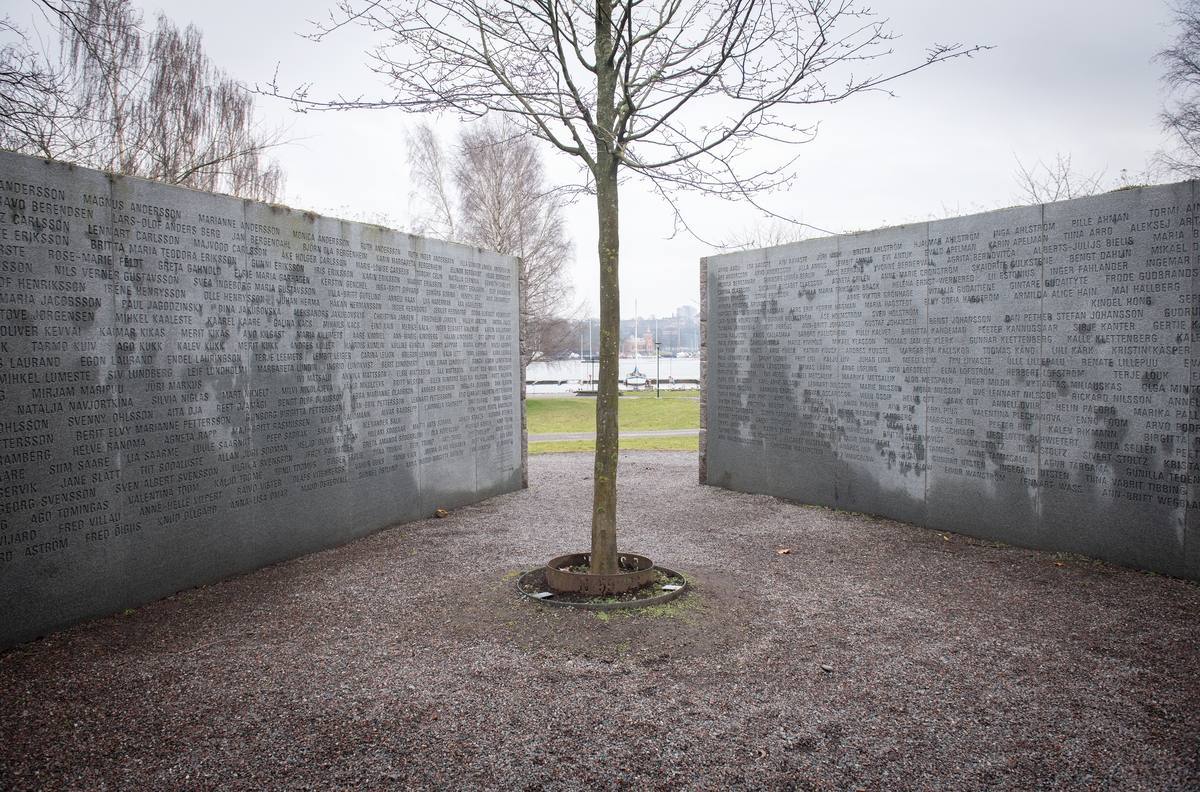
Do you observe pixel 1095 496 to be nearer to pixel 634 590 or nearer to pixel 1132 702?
pixel 1132 702

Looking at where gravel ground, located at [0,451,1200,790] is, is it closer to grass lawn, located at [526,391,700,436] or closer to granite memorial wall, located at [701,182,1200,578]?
granite memorial wall, located at [701,182,1200,578]

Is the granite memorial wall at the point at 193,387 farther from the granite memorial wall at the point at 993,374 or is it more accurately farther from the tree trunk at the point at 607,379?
the granite memorial wall at the point at 993,374

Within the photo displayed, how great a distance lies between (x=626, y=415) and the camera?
2370 cm

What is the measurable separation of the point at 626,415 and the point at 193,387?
18540mm

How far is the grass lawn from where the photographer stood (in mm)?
20172

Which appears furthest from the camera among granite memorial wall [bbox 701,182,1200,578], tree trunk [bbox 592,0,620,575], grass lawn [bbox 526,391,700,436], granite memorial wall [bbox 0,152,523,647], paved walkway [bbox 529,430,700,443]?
grass lawn [bbox 526,391,700,436]

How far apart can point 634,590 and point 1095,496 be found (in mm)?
4560

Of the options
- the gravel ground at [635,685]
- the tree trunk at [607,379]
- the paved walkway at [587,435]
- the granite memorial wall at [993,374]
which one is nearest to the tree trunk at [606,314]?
the tree trunk at [607,379]

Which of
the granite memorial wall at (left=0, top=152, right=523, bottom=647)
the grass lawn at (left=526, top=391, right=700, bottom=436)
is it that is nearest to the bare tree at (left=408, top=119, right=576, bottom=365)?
the grass lawn at (left=526, top=391, right=700, bottom=436)

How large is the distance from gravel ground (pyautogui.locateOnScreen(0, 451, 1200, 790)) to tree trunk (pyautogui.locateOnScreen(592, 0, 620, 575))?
0.73 m

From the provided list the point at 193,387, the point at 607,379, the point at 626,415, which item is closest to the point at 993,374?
the point at 607,379

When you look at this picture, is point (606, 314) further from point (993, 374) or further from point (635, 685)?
point (993, 374)

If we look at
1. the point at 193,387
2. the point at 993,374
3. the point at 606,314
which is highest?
the point at 606,314

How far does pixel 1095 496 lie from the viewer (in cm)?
634
